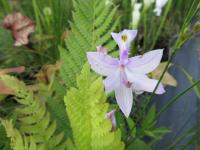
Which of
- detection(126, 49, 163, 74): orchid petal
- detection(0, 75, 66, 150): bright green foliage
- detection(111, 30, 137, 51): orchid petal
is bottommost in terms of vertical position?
detection(0, 75, 66, 150): bright green foliage

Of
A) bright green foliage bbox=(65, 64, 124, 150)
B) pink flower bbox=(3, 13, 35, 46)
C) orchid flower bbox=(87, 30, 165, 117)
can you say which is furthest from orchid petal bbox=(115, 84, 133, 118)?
pink flower bbox=(3, 13, 35, 46)

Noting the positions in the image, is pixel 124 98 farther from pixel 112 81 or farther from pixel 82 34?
pixel 82 34

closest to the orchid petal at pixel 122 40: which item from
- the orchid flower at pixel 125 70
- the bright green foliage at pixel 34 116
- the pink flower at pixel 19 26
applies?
the orchid flower at pixel 125 70

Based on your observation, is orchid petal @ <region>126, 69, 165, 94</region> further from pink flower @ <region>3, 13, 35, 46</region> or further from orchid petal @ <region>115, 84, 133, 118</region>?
pink flower @ <region>3, 13, 35, 46</region>

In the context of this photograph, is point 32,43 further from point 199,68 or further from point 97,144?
point 97,144

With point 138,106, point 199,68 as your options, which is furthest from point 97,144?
point 199,68

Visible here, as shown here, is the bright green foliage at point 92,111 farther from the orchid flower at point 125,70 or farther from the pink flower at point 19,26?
the pink flower at point 19,26

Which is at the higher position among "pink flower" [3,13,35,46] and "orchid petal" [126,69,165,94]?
"pink flower" [3,13,35,46]

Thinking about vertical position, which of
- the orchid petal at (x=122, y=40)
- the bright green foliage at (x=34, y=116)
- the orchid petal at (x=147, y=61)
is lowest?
the bright green foliage at (x=34, y=116)
